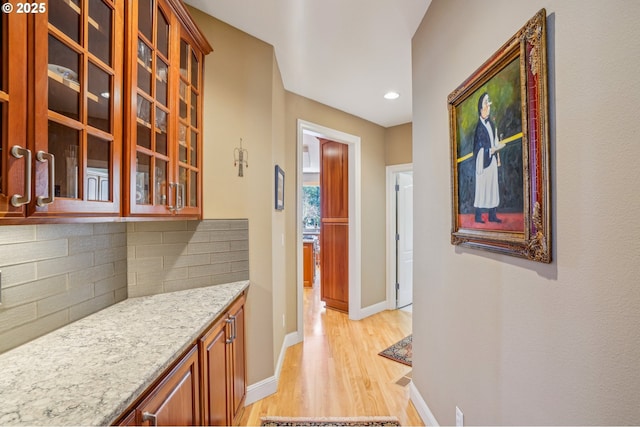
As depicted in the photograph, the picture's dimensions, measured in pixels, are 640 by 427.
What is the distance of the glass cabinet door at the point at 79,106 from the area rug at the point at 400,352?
103 inches

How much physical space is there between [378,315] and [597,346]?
11.1 feet

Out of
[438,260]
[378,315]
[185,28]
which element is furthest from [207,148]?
[378,315]

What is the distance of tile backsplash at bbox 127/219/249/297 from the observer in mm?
1666

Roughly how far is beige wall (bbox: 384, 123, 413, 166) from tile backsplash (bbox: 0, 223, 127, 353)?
3.46 meters

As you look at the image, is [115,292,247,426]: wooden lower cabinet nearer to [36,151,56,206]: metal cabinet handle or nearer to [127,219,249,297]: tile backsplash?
[127,219,249,297]: tile backsplash

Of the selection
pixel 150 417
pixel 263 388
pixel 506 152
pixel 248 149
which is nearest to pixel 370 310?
pixel 263 388

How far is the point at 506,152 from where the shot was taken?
1.04 metres

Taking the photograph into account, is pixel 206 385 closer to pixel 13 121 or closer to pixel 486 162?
pixel 13 121

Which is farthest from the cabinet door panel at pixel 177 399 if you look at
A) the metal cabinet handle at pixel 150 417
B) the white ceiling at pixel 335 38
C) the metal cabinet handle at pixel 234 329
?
the white ceiling at pixel 335 38

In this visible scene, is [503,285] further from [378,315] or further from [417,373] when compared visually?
[378,315]

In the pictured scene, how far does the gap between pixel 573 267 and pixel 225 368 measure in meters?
1.56

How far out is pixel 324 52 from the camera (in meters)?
2.28

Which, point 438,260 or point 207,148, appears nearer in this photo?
point 438,260

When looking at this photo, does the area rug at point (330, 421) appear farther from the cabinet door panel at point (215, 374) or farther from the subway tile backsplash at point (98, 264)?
the subway tile backsplash at point (98, 264)
